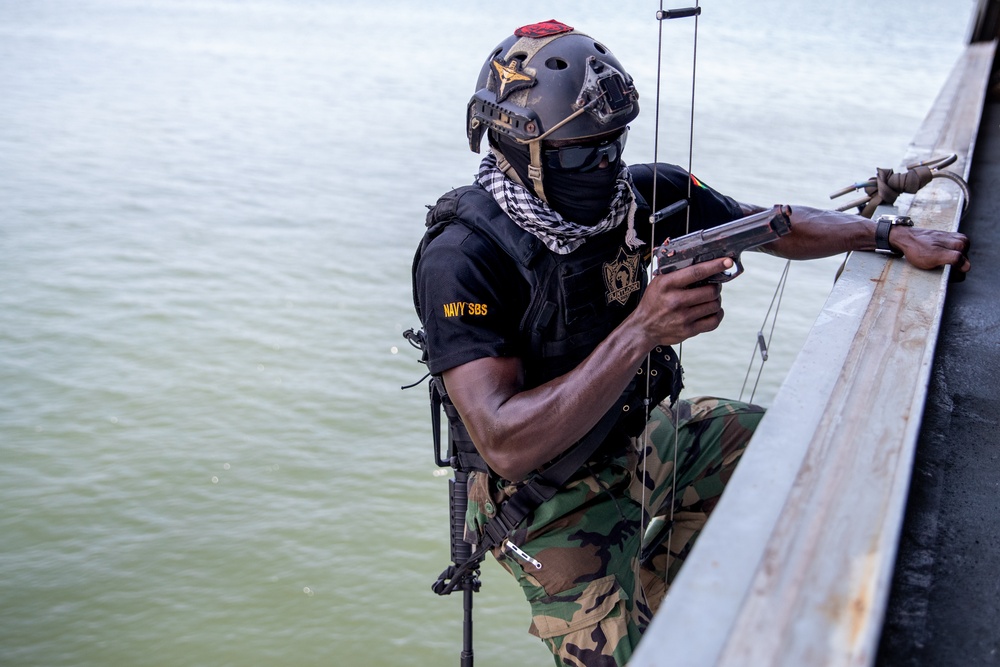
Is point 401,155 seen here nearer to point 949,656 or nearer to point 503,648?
point 503,648

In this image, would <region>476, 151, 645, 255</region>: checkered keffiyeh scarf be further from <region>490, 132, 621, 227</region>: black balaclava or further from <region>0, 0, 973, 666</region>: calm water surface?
<region>0, 0, 973, 666</region>: calm water surface

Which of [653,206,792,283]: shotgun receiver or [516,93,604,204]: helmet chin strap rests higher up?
[516,93,604,204]: helmet chin strap

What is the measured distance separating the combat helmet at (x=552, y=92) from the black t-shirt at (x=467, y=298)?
0.89ft

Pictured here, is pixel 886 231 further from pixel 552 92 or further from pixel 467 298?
pixel 467 298

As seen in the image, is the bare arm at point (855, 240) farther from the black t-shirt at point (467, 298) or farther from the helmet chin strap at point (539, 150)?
the black t-shirt at point (467, 298)

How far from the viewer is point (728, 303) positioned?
30.5ft

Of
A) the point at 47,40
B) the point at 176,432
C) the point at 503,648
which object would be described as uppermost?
the point at 47,40

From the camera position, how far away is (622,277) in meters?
2.96

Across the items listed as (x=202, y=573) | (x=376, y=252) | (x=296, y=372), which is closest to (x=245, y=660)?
(x=202, y=573)

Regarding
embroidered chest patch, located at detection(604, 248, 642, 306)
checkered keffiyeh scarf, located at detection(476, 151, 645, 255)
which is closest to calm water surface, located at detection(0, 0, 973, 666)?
embroidered chest patch, located at detection(604, 248, 642, 306)

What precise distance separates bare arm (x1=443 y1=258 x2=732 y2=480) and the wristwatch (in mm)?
796

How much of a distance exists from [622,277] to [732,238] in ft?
2.11

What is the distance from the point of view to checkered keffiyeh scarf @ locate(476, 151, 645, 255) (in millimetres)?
2746

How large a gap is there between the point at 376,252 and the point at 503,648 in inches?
221
